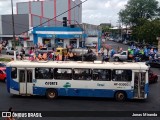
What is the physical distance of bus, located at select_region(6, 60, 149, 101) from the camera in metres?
18.4

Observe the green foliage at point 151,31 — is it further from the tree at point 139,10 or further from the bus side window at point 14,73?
the bus side window at point 14,73

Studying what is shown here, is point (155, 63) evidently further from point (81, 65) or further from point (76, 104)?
point (76, 104)

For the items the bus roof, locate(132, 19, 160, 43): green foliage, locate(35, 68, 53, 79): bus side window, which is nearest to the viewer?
the bus roof

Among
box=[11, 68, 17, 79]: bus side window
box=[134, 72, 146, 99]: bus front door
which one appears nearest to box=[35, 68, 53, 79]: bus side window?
box=[11, 68, 17, 79]: bus side window

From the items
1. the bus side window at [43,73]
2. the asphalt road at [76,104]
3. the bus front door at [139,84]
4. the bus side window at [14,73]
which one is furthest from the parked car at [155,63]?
the bus side window at [14,73]

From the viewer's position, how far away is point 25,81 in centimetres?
1900

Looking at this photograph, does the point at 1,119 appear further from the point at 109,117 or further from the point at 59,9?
the point at 59,9

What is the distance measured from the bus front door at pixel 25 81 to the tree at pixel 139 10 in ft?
262

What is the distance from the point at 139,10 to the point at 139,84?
80.9 m

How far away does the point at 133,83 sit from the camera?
60.2 ft

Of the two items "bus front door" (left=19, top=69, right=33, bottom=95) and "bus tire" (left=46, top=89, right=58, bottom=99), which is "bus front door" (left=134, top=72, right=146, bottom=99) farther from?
"bus front door" (left=19, top=69, right=33, bottom=95)

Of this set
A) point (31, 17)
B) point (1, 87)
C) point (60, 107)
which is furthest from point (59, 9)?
point (60, 107)

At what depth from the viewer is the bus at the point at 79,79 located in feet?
60.3

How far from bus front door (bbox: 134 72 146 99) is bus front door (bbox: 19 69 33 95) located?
6470 mm
